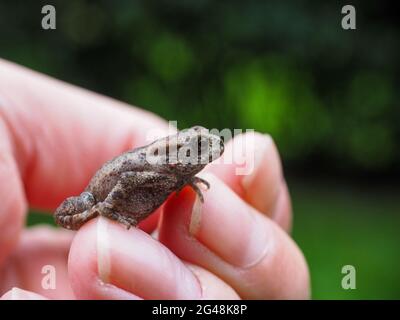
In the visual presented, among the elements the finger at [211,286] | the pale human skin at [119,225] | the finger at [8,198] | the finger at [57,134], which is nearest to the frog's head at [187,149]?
the pale human skin at [119,225]

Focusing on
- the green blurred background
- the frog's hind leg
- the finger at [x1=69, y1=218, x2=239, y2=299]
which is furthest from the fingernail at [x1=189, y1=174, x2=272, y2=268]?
the green blurred background

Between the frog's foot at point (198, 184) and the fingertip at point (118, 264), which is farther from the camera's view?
the frog's foot at point (198, 184)

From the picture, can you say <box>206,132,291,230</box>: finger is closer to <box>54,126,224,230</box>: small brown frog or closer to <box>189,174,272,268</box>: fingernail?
<box>189,174,272,268</box>: fingernail

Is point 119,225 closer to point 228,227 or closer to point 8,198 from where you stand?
point 228,227

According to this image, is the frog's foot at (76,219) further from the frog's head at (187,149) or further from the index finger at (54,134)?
the index finger at (54,134)

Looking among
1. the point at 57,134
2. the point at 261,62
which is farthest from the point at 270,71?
the point at 57,134
